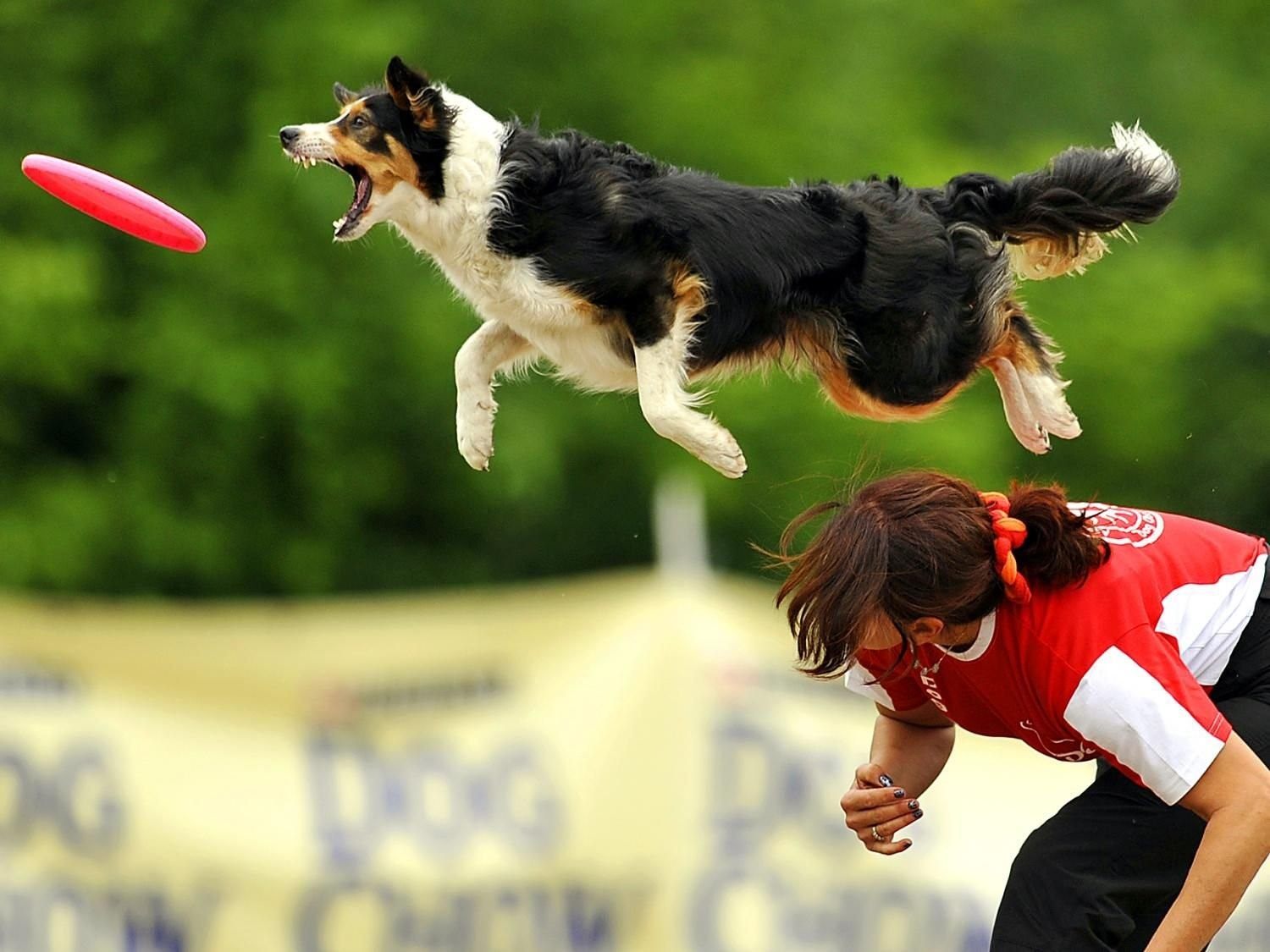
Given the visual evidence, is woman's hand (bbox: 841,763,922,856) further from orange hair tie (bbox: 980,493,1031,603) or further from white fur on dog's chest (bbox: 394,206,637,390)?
white fur on dog's chest (bbox: 394,206,637,390)

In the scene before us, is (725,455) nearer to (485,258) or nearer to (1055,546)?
(485,258)

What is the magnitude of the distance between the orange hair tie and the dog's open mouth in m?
1.47

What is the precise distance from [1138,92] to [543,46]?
4692 millimetres

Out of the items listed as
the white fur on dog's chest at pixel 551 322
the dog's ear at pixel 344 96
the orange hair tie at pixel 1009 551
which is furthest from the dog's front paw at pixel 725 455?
the dog's ear at pixel 344 96

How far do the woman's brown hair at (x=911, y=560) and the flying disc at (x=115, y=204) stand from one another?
5.02ft

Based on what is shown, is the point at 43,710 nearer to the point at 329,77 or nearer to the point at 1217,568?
the point at 329,77

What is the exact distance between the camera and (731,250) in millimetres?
4285

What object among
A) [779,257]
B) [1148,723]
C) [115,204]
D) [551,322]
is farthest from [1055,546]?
[115,204]

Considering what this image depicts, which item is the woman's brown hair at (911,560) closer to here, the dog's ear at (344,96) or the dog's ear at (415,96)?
the dog's ear at (415,96)

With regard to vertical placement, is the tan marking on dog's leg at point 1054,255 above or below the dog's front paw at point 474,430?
above

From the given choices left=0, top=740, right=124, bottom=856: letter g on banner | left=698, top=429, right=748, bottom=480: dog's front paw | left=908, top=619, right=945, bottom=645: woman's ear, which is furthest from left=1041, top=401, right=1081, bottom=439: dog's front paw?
left=0, top=740, right=124, bottom=856: letter g on banner

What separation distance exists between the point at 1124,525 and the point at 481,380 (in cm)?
147

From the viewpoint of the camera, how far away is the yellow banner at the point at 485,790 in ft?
25.0

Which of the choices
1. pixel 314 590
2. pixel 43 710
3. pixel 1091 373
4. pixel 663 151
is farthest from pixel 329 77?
pixel 1091 373
